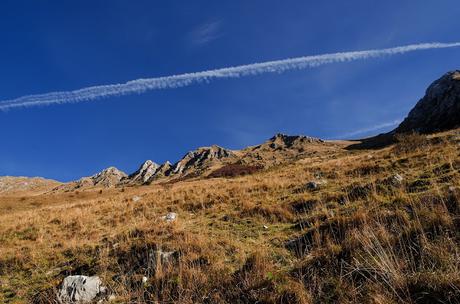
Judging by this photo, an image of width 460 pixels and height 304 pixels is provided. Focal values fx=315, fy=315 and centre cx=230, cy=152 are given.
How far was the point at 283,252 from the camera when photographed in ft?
21.7

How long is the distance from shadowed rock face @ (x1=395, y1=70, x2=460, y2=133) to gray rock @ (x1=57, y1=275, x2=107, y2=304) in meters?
65.7

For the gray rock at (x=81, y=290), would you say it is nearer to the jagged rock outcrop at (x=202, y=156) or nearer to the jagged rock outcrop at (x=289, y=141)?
the jagged rock outcrop at (x=289, y=141)

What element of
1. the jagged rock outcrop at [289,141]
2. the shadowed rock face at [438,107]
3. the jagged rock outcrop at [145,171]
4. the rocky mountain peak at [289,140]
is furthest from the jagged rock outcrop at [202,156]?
the shadowed rock face at [438,107]

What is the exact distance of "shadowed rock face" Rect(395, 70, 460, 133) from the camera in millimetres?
62719

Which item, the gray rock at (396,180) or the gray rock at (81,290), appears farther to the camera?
the gray rock at (396,180)

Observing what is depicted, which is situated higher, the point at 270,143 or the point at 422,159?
the point at 270,143

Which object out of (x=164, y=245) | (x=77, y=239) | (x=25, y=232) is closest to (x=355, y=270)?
(x=164, y=245)

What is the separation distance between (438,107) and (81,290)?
8242 centimetres

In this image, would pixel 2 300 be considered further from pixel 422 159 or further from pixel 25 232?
pixel 422 159

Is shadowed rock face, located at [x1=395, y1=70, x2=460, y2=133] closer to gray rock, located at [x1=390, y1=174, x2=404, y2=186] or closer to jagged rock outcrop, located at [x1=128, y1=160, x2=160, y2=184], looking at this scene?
gray rock, located at [x1=390, y1=174, x2=404, y2=186]

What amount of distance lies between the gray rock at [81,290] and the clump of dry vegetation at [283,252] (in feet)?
0.68

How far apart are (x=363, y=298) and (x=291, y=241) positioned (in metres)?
3.39

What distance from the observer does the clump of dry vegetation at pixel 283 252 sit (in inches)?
165

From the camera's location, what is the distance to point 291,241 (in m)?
7.20
